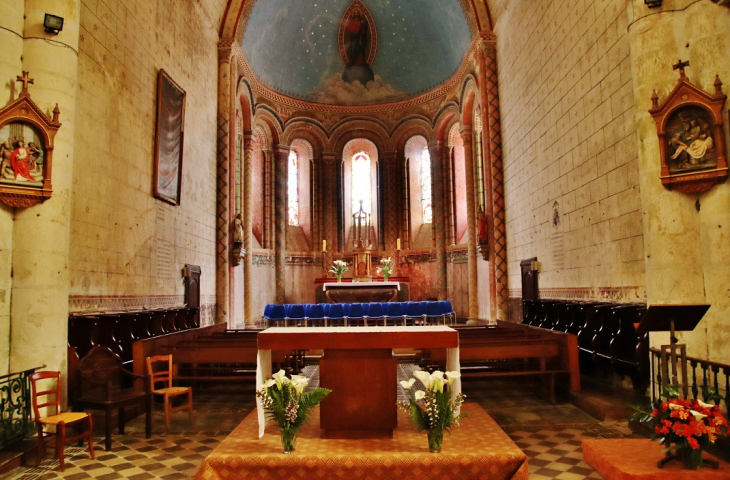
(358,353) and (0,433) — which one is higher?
(358,353)

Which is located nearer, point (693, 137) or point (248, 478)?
point (248, 478)

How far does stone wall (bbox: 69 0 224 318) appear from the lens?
7.50 m

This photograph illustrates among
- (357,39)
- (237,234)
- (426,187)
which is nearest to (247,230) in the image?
(237,234)

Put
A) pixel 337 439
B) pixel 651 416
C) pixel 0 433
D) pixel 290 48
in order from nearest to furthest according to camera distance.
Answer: pixel 651 416 → pixel 337 439 → pixel 0 433 → pixel 290 48

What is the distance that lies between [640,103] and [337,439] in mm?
4613

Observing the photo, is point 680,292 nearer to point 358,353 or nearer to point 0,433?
point 358,353

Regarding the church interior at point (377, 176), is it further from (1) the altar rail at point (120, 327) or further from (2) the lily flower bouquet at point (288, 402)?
(2) the lily flower bouquet at point (288, 402)

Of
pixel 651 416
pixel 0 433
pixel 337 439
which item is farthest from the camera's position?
pixel 0 433

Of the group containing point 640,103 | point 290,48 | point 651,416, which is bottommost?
point 651,416

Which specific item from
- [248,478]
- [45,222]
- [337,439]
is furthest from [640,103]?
[45,222]

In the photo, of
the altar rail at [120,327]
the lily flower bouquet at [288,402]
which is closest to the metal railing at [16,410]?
the altar rail at [120,327]

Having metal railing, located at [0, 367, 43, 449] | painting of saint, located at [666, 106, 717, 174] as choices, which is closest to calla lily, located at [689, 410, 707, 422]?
painting of saint, located at [666, 106, 717, 174]

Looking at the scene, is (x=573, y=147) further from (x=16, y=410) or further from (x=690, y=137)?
(x=16, y=410)

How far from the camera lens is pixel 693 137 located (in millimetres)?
5293
